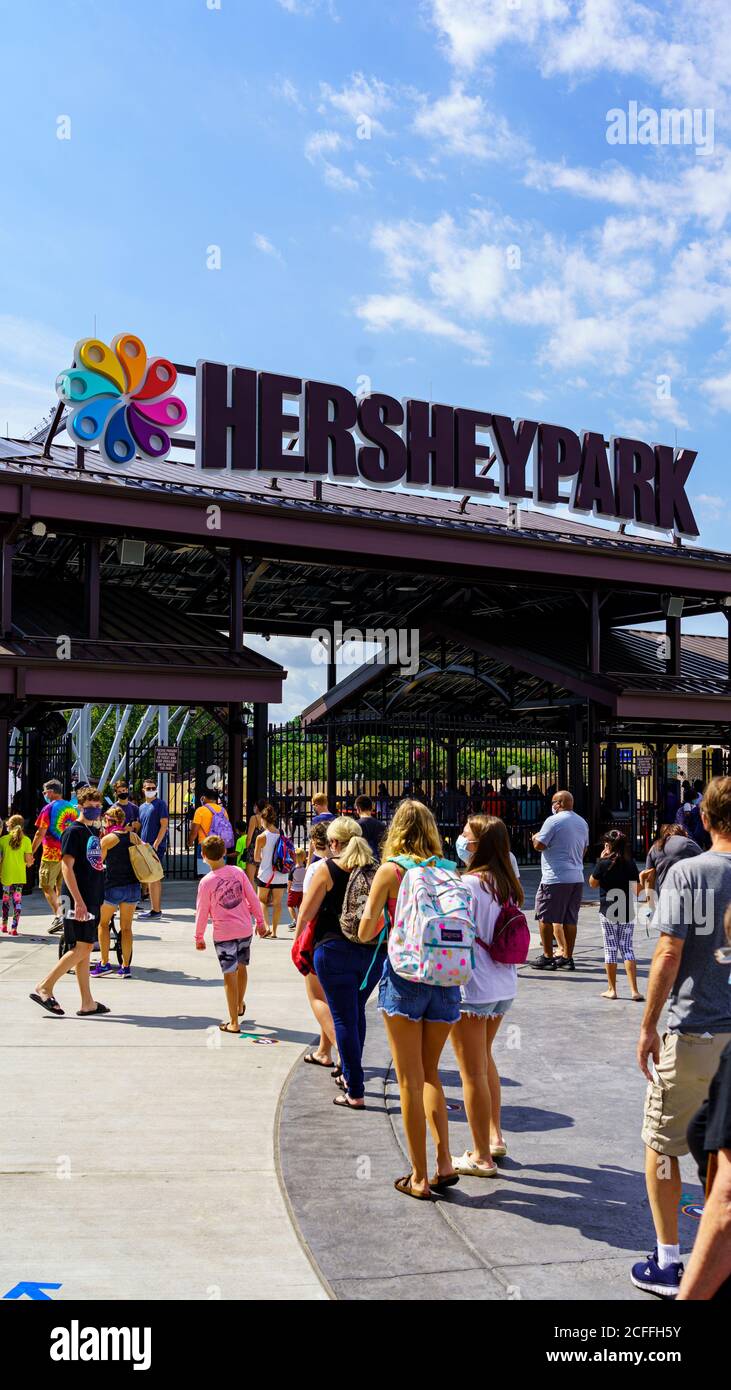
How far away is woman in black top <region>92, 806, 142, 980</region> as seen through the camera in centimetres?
1110

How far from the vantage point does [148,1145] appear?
6285mm

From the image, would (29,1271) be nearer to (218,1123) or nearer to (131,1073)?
(218,1123)

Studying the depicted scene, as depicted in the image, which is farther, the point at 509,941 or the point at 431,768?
the point at 431,768

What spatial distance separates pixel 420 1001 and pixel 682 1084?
1558 millimetres

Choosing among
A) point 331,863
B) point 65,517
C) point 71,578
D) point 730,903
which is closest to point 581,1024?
point 331,863

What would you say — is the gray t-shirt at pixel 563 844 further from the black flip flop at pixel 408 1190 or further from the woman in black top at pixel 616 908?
the black flip flop at pixel 408 1190

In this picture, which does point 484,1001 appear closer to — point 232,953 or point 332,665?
point 232,953

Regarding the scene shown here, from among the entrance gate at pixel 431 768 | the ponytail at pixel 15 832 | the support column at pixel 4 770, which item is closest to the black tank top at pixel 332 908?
the ponytail at pixel 15 832

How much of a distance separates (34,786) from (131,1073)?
17531mm

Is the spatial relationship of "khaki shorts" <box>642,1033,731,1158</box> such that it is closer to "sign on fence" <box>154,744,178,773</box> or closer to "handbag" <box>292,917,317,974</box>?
"handbag" <box>292,917,317,974</box>

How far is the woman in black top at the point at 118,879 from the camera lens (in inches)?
437

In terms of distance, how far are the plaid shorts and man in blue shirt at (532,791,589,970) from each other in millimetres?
3716

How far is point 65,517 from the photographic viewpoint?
63.6 ft

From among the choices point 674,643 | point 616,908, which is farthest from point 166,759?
point 674,643
